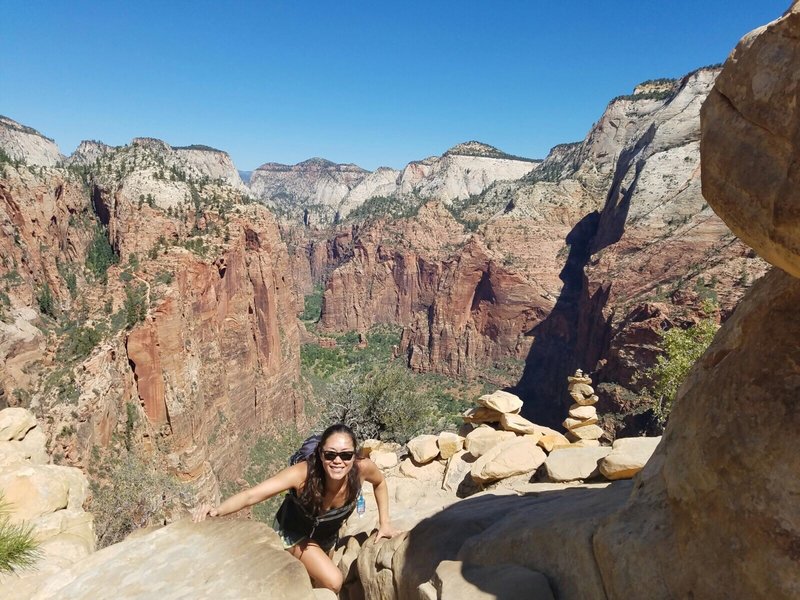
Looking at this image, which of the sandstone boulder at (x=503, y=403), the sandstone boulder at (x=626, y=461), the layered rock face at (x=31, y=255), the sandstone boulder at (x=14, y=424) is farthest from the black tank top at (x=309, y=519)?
the layered rock face at (x=31, y=255)

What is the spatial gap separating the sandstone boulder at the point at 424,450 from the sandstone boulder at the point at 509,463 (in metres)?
3.08

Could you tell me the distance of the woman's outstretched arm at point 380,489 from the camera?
6.65 m

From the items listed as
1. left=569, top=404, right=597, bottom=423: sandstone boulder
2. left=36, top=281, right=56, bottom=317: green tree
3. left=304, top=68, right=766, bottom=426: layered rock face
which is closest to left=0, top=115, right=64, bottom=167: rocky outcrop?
left=304, top=68, right=766, bottom=426: layered rock face

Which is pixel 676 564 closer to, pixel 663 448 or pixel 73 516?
pixel 663 448

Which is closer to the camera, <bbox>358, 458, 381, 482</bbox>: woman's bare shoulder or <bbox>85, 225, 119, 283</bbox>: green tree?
<bbox>358, 458, 381, 482</bbox>: woman's bare shoulder

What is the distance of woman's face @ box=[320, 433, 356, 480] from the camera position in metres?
6.01

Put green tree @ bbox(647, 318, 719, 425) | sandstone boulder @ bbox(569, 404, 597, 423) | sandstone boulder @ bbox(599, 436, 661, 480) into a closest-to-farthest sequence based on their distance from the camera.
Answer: sandstone boulder @ bbox(599, 436, 661, 480) → sandstone boulder @ bbox(569, 404, 597, 423) → green tree @ bbox(647, 318, 719, 425)

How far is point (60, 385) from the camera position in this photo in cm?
3022

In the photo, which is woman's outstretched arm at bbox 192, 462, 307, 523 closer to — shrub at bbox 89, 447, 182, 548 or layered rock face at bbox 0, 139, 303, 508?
shrub at bbox 89, 447, 182, 548

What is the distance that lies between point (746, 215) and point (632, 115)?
447 feet

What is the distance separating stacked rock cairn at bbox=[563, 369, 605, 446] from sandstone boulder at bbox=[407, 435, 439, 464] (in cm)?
458

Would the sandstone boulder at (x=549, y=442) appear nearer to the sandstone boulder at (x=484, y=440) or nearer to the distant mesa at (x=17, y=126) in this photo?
the sandstone boulder at (x=484, y=440)

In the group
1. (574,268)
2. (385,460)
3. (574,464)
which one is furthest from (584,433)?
(574,268)

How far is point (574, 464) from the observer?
9164 millimetres
